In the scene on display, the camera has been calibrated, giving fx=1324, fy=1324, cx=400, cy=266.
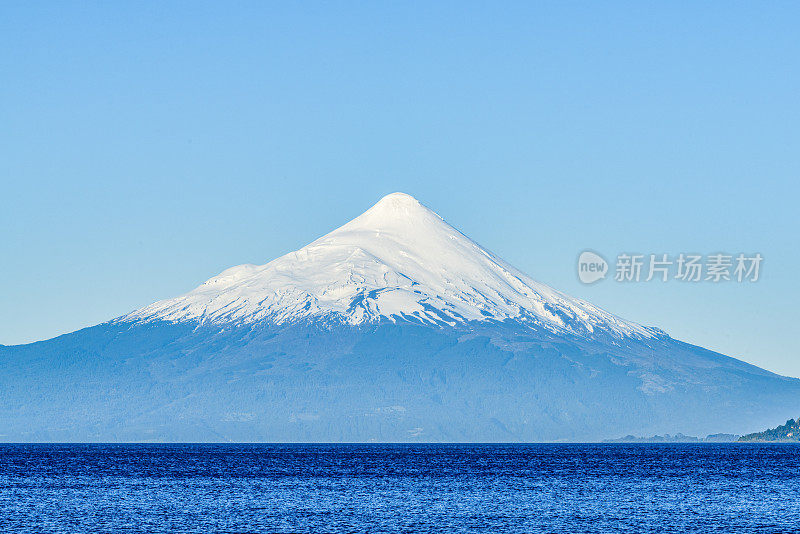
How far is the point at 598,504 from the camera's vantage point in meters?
111

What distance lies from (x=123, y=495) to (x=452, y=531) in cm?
4285

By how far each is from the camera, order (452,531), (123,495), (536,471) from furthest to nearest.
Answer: (536,471) → (123,495) → (452,531)

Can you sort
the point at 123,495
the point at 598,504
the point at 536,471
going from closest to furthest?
A: the point at 598,504 < the point at 123,495 < the point at 536,471

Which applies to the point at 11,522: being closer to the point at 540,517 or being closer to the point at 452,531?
the point at 452,531

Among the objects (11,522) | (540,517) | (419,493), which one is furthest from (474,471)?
(11,522)

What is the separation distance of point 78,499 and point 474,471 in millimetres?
74292

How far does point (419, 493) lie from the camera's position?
125000mm

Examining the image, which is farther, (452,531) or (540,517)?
(540,517)

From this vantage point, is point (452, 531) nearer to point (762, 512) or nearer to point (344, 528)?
point (344, 528)

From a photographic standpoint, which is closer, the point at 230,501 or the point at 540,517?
the point at 540,517

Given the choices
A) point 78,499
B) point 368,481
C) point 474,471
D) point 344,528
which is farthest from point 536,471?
point 344,528

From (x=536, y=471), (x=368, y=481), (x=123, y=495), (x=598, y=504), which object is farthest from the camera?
(x=536, y=471)

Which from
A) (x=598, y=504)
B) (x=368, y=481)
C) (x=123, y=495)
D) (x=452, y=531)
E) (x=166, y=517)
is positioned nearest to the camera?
(x=452, y=531)

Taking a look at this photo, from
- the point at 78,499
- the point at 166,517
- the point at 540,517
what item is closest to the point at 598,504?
the point at 540,517
